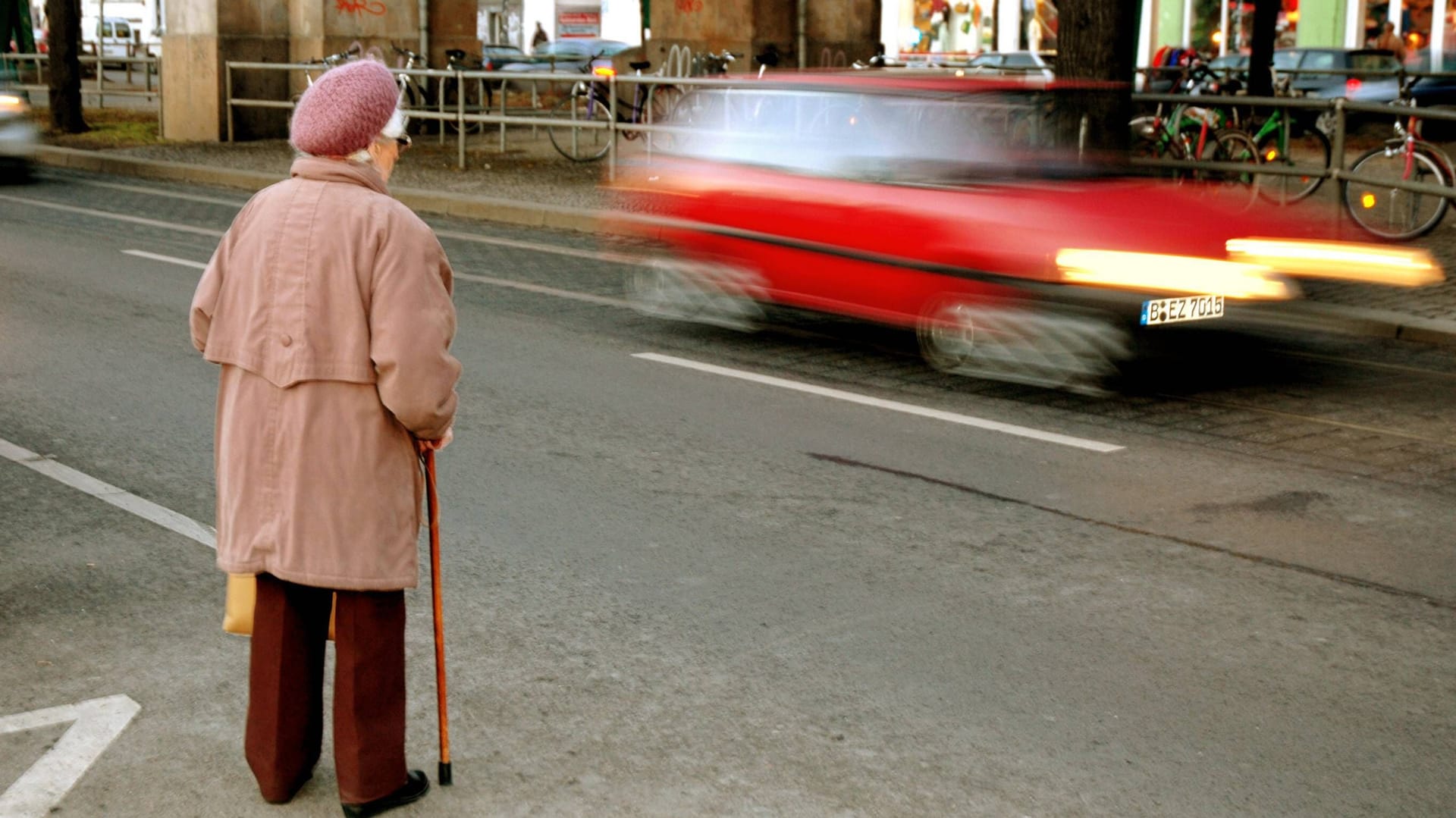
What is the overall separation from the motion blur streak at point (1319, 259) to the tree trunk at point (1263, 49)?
14149 millimetres

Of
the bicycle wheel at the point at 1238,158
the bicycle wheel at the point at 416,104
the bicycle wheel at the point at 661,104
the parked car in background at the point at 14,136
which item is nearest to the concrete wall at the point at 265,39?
the bicycle wheel at the point at 416,104

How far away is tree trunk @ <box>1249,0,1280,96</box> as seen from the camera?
23.2 meters

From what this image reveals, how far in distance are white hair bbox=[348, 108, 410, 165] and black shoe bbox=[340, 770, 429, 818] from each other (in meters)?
1.38

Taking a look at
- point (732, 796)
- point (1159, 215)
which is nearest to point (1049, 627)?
point (732, 796)

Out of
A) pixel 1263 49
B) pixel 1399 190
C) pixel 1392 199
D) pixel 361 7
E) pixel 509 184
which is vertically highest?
pixel 361 7

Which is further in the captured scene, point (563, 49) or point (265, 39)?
point (563, 49)

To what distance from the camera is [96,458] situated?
7176 mm

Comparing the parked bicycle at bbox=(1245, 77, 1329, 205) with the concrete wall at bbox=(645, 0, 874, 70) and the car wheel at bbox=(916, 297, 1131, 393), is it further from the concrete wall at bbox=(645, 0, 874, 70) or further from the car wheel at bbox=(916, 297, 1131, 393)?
the concrete wall at bbox=(645, 0, 874, 70)

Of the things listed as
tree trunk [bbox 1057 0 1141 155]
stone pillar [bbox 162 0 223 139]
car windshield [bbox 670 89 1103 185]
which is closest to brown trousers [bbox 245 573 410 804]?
car windshield [bbox 670 89 1103 185]

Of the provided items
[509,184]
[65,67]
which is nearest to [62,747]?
[509,184]

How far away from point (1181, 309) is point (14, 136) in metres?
14.6

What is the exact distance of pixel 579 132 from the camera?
21047 millimetres

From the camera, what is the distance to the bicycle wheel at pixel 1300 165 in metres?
13.4

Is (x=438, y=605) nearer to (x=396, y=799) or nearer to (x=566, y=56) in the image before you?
(x=396, y=799)
